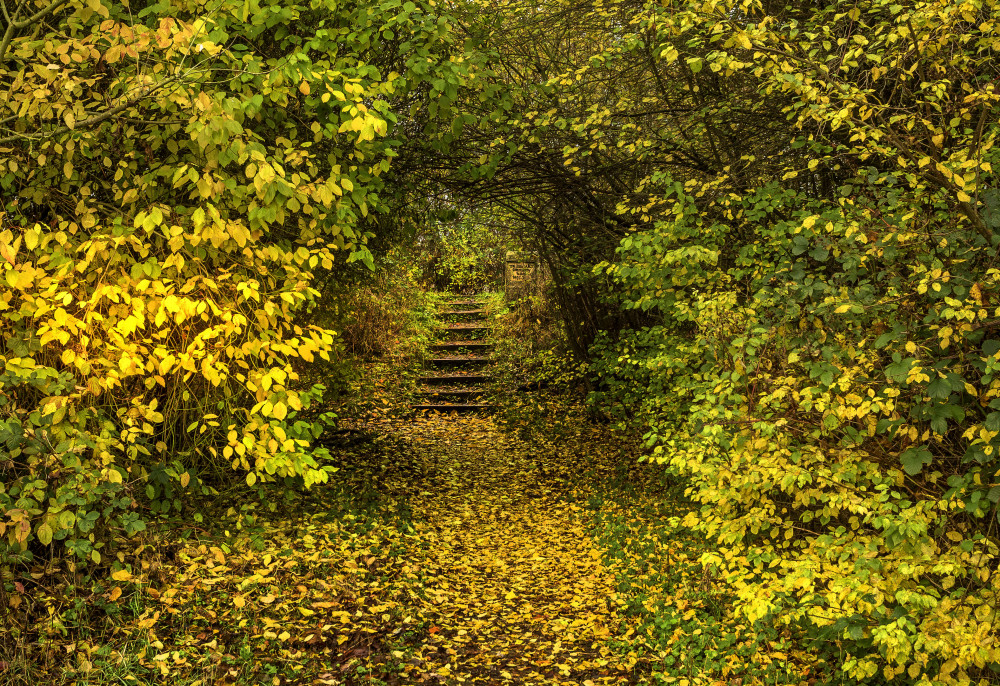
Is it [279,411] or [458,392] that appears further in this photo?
[458,392]

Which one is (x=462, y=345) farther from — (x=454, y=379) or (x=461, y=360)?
(x=454, y=379)

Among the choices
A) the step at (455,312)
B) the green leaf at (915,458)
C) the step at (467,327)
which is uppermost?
the step at (455,312)

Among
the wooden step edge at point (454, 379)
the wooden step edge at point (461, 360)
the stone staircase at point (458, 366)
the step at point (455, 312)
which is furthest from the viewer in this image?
the step at point (455, 312)

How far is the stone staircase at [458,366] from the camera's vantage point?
41.3ft

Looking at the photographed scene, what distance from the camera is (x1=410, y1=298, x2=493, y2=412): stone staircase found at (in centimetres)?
1258

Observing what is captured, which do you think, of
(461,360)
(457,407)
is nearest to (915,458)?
(457,407)

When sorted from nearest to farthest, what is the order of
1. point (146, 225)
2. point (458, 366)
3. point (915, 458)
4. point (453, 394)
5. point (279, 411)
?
point (915, 458) < point (146, 225) < point (279, 411) < point (453, 394) < point (458, 366)

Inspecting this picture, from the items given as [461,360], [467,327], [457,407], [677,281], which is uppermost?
[677,281]

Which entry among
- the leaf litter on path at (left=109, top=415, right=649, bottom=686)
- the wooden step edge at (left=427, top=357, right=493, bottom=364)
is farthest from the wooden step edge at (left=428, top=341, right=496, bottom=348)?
the leaf litter on path at (left=109, top=415, right=649, bottom=686)

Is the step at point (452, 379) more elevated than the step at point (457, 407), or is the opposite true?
the step at point (452, 379)

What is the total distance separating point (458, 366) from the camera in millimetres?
14094

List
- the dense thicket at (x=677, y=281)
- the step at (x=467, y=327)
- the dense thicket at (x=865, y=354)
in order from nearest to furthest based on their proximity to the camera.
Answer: the dense thicket at (x=865, y=354) < the dense thicket at (x=677, y=281) < the step at (x=467, y=327)

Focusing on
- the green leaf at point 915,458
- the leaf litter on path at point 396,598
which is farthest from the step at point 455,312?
the green leaf at point 915,458

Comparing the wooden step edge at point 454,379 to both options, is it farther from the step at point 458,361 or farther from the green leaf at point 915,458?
the green leaf at point 915,458
